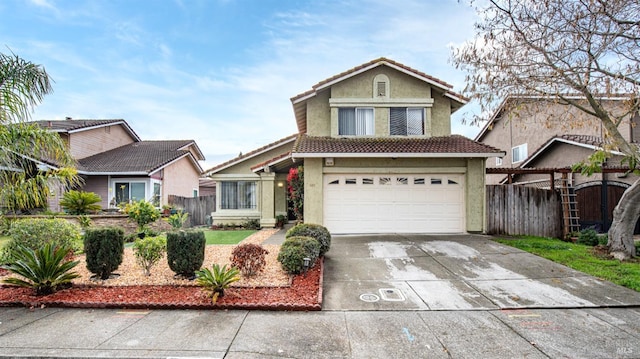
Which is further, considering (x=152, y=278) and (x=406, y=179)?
(x=406, y=179)

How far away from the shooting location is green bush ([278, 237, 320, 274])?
6582 mm

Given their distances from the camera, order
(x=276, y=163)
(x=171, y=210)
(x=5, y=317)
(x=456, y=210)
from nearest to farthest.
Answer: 1. (x=5, y=317)
2. (x=456, y=210)
3. (x=276, y=163)
4. (x=171, y=210)

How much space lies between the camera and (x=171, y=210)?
1661cm

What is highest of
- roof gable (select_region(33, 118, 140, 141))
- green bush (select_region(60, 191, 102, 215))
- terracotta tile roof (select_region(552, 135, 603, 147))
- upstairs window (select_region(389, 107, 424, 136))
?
roof gable (select_region(33, 118, 140, 141))

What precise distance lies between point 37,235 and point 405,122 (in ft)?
40.3

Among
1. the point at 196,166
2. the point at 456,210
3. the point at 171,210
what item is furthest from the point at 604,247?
the point at 196,166

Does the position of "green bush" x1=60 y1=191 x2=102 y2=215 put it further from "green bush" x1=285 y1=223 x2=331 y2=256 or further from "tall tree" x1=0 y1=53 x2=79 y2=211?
"green bush" x1=285 y1=223 x2=331 y2=256

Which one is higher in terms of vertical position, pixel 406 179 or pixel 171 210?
pixel 406 179

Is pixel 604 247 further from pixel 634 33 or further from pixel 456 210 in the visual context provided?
pixel 634 33

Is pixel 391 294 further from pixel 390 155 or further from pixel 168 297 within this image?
pixel 390 155

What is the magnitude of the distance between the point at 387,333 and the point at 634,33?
952 cm

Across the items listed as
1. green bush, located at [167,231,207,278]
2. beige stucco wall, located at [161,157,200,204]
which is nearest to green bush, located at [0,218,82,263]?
green bush, located at [167,231,207,278]

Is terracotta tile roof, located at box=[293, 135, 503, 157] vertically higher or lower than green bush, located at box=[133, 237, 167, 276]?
higher

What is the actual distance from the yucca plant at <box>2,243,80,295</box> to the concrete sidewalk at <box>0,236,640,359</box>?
0.58m
